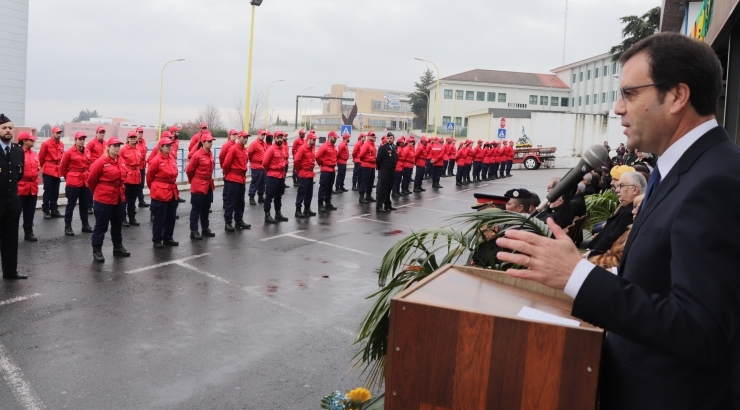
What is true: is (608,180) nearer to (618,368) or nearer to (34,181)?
(34,181)

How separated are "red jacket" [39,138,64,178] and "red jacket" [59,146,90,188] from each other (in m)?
0.79

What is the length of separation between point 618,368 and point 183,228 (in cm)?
1331

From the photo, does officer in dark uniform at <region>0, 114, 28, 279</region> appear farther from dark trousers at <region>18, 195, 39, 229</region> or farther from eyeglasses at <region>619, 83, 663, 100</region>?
eyeglasses at <region>619, 83, 663, 100</region>

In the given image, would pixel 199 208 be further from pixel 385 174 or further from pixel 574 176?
pixel 574 176

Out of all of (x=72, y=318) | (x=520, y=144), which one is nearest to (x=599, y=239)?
(x=72, y=318)

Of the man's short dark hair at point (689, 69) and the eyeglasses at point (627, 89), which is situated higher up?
the man's short dark hair at point (689, 69)

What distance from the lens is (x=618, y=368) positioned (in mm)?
1978

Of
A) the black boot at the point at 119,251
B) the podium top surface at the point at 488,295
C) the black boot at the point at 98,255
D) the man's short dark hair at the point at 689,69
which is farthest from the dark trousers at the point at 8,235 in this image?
the man's short dark hair at the point at 689,69

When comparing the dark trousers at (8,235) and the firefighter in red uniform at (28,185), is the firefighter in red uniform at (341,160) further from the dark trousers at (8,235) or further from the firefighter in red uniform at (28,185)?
the dark trousers at (8,235)

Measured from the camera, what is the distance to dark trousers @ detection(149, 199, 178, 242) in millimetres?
12109

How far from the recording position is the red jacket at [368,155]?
2152 cm

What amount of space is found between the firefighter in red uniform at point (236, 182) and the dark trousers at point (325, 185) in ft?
12.5

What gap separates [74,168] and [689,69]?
14284mm

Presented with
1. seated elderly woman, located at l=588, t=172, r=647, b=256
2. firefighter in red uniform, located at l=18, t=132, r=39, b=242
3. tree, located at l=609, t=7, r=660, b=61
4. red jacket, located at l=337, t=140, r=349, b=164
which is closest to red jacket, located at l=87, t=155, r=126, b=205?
firefighter in red uniform, located at l=18, t=132, r=39, b=242
